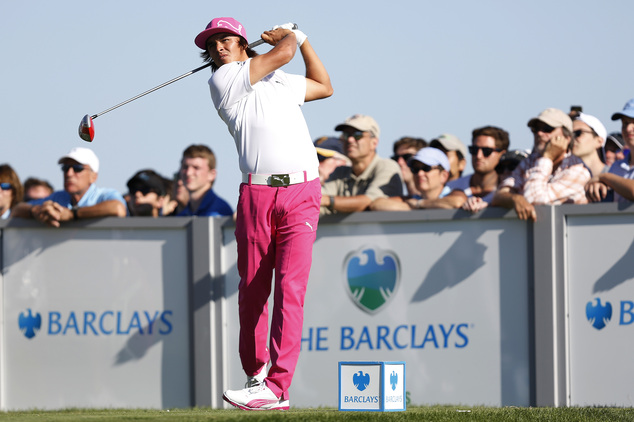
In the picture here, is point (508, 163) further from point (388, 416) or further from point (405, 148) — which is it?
point (388, 416)

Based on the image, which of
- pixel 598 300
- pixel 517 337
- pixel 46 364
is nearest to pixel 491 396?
pixel 517 337

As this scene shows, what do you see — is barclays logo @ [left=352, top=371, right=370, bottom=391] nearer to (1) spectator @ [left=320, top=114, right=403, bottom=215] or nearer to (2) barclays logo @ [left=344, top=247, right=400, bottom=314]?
(2) barclays logo @ [left=344, top=247, right=400, bottom=314]

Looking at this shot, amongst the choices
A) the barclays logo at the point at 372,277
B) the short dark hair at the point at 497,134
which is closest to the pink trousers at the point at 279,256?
the barclays logo at the point at 372,277

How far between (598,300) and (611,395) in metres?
0.66

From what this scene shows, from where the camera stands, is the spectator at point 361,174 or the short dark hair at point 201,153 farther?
the short dark hair at point 201,153

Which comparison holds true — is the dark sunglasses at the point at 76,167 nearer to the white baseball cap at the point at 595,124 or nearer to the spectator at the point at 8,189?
the spectator at the point at 8,189

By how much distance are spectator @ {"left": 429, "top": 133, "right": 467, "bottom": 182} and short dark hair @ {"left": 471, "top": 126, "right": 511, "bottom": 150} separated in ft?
1.78

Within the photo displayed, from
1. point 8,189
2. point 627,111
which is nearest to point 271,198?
point 627,111

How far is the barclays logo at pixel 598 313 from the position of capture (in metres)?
7.81

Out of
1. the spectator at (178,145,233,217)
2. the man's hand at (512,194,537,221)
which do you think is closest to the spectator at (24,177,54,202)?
the spectator at (178,145,233,217)

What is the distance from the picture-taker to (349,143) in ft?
30.5

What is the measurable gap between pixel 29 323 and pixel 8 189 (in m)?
1.75

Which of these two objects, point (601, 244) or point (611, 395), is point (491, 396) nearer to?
point (611, 395)

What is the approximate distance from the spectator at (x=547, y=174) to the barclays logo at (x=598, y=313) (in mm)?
739
